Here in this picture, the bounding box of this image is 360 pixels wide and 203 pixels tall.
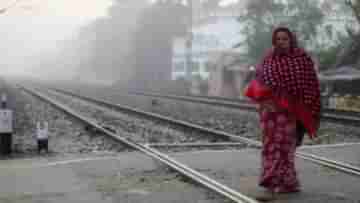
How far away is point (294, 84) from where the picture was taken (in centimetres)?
576

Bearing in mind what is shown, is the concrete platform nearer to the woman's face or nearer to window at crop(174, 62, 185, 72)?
the woman's face

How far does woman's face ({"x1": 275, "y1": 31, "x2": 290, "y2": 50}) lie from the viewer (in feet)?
18.8

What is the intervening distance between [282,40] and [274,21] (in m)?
31.9

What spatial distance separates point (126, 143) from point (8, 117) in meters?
2.11

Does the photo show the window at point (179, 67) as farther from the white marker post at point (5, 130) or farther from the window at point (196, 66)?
the white marker post at point (5, 130)

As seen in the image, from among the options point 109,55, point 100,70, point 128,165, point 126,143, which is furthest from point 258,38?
point 100,70

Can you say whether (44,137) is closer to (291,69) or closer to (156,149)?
(156,149)

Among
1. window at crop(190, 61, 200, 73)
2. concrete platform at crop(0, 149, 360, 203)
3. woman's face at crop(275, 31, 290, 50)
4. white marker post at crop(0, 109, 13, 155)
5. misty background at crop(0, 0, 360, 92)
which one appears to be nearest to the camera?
woman's face at crop(275, 31, 290, 50)

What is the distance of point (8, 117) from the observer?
954cm

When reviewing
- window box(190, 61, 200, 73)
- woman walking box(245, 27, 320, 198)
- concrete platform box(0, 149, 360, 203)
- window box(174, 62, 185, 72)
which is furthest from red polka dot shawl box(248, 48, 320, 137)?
window box(190, 61, 200, 73)

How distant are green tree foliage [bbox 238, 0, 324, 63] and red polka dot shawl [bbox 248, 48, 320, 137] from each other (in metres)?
30.2

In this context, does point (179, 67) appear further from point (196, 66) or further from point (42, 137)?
point (42, 137)

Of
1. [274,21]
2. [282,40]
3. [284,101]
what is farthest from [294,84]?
[274,21]

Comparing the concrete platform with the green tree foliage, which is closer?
the concrete platform
